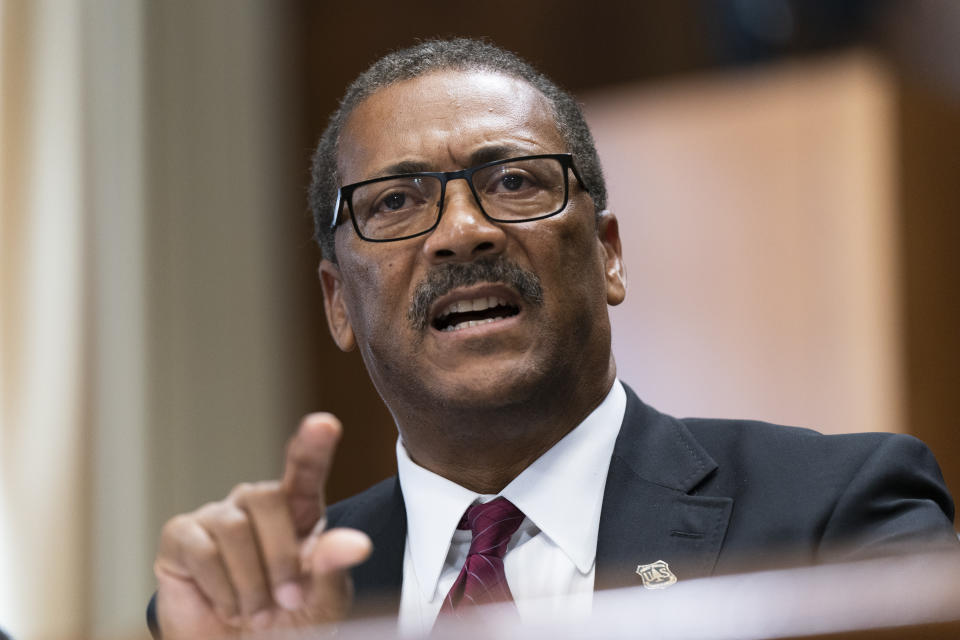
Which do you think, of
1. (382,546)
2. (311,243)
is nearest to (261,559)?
(382,546)

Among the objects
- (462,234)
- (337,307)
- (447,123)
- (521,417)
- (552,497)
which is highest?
(447,123)

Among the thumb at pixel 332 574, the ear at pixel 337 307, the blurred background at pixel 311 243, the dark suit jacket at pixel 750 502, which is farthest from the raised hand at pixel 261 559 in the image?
the blurred background at pixel 311 243

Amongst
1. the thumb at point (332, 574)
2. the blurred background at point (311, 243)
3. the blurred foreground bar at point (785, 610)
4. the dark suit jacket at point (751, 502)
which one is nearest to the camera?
the blurred foreground bar at point (785, 610)

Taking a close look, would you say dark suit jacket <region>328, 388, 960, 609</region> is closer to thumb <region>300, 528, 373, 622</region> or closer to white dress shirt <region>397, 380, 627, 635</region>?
white dress shirt <region>397, 380, 627, 635</region>

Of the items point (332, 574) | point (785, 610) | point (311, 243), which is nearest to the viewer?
point (785, 610)

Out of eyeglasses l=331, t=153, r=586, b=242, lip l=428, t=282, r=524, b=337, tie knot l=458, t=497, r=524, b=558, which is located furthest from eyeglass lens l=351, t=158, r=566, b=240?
tie knot l=458, t=497, r=524, b=558

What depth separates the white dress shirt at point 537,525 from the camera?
4.85ft

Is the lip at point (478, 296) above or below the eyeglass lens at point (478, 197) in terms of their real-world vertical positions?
below

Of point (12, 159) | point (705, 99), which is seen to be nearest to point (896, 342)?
point (705, 99)

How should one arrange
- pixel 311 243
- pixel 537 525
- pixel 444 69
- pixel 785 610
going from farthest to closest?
pixel 311 243
pixel 444 69
pixel 537 525
pixel 785 610

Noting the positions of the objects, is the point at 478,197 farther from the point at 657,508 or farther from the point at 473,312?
the point at 657,508

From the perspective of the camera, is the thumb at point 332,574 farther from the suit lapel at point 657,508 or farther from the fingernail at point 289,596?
the suit lapel at point 657,508

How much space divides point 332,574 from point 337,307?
0.69 m

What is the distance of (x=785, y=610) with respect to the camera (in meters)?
0.75
